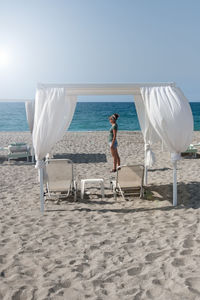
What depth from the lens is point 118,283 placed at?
289 cm

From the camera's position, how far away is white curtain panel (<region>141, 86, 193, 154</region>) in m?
4.73

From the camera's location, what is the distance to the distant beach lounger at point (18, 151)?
9.66 meters

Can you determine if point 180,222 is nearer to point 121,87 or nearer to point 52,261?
point 52,261

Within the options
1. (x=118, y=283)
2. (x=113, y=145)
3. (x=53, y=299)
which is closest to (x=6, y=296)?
(x=53, y=299)

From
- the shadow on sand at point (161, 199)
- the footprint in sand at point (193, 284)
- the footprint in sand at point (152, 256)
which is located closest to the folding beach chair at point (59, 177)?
the shadow on sand at point (161, 199)

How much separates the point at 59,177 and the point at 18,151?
4551 mm

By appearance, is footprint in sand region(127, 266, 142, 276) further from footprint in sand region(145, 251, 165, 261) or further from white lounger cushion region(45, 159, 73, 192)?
white lounger cushion region(45, 159, 73, 192)

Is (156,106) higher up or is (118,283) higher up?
(156,106)

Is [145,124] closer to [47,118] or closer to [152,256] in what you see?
[47,118]

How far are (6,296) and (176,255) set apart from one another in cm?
183

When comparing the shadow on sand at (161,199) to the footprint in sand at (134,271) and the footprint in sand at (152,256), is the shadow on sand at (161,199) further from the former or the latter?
the footprint in sand at (134,271)

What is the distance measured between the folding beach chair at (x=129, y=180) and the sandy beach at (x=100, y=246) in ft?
0.64

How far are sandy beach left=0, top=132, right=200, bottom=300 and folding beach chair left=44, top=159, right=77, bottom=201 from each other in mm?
236

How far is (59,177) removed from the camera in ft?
18.7
